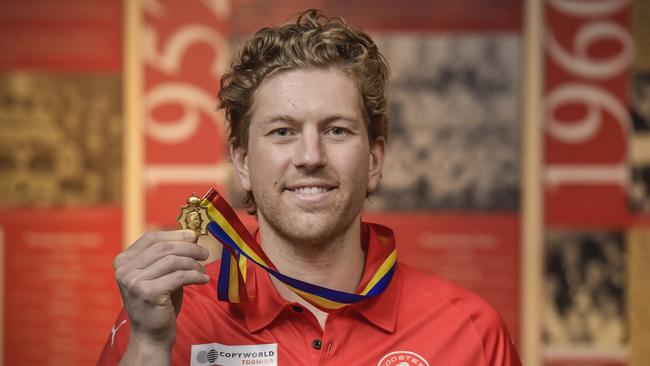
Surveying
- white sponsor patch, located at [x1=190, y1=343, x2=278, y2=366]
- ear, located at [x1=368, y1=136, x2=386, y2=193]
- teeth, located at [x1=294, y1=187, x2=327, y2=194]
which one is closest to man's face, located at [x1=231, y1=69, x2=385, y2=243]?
teeth, located at [x1=294, y1=187, x2=327, y2=194]

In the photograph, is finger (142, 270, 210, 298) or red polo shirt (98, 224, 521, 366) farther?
red polo shirt (98, 224, 521, 366)

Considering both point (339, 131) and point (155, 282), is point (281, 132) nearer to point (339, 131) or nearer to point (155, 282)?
point (339, 131)

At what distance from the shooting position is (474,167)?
3361mm

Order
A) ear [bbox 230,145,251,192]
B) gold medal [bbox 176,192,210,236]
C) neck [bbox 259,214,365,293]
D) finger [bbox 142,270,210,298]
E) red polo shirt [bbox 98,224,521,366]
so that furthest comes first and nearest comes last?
1. ear [bbox 230,145,251,192]
2. neck [bbox 259,214,365,293]
3. red polo shirt [bbox 98,224,521,366]
4. gold medal [bbox 176,192,210,236]
5. finger [bbox 142,270,210,298]

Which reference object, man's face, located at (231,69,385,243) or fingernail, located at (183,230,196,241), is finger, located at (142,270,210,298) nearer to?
fingernail, located at (183,230,196,241)

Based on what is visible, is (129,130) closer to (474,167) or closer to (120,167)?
(120,167)

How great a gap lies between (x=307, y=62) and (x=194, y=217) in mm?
421

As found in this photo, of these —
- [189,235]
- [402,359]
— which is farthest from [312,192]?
[402,359]

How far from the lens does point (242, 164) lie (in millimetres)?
2031

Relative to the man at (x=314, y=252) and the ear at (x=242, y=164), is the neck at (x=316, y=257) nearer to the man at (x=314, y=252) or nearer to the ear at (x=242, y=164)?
the man at (x=314, y=252)

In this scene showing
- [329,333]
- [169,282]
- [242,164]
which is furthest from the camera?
[242,164]

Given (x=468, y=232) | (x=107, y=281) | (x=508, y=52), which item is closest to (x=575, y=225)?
(x=468, y=232)

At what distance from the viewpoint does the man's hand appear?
1.59 meters

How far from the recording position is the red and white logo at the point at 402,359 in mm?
1812
